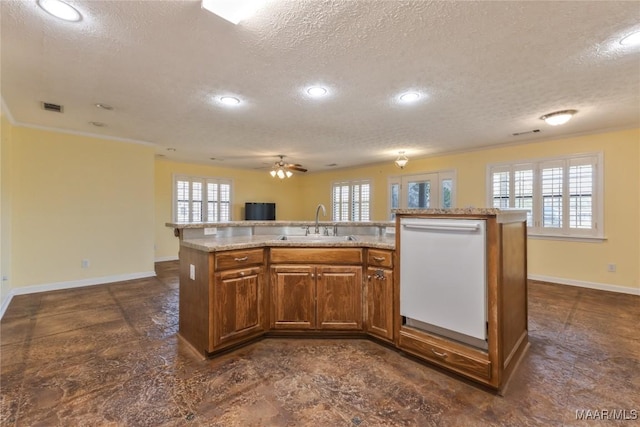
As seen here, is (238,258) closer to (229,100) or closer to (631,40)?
(229,100)

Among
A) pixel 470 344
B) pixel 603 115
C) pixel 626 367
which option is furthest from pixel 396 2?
pixel 603 115

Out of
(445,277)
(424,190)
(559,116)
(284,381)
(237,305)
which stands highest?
(559,116)

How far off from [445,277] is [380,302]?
66 centimetres

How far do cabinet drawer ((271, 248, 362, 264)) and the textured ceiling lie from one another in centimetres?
162

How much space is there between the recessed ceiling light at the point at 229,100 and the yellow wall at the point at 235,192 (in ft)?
14.7

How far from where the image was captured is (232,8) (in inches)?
68.4

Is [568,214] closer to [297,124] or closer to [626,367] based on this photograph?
[626,367]

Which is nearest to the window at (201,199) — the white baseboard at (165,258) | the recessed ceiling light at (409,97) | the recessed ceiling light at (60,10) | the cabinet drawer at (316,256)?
the white baseboard at (165,258)

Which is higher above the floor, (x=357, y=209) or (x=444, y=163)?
(x=444, y=163)

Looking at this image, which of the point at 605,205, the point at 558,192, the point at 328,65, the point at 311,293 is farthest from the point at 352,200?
the point at 328,65

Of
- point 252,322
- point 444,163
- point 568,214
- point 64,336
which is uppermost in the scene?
point 444,163

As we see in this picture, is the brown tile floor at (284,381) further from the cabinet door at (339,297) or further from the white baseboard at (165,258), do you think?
the white baseboard at (165,258)

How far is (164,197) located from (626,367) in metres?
7.99

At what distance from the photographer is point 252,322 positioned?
2.55m
